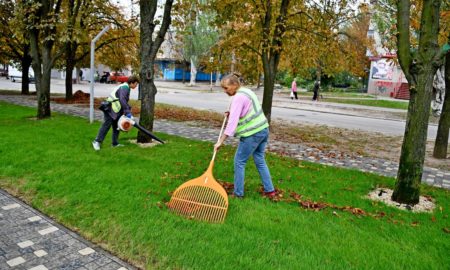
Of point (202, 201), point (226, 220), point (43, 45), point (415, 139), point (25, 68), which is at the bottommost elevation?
point (226, 220)

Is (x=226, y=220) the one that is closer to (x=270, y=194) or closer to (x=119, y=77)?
(x=270, y=194)

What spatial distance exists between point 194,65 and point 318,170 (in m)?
42.4

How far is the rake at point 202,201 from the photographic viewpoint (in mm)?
4539

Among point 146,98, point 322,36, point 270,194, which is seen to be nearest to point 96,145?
point 146,98

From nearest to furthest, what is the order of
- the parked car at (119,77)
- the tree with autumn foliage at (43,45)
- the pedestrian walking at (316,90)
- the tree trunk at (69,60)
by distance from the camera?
the parked car at (119,77) → the tree with autumn foliage at (43,45) → the tree trunk at (69,60) → the pedestrian walking at (316,90)

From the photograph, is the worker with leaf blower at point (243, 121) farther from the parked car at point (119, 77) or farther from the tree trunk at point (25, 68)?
the tree trunk at point (25, 68)

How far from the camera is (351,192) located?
235 inches

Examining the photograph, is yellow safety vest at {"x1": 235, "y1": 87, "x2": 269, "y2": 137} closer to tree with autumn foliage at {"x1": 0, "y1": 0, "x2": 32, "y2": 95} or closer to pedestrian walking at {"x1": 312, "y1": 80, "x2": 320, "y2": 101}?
tree with autumn foliage at {"x1": 0, "y1": 0, "x2": 32, "y2": 95}

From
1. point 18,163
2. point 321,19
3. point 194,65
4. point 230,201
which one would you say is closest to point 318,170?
point 230,201

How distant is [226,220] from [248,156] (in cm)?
104

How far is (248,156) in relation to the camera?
5.22 m

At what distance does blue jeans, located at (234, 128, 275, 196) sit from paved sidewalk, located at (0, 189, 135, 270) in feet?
6.94

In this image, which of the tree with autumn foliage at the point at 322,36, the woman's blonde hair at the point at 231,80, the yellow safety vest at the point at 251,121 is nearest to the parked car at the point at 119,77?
the woman's blonde hair at the point at 231,80

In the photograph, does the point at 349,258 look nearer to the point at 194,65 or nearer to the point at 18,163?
the point at 18,163
